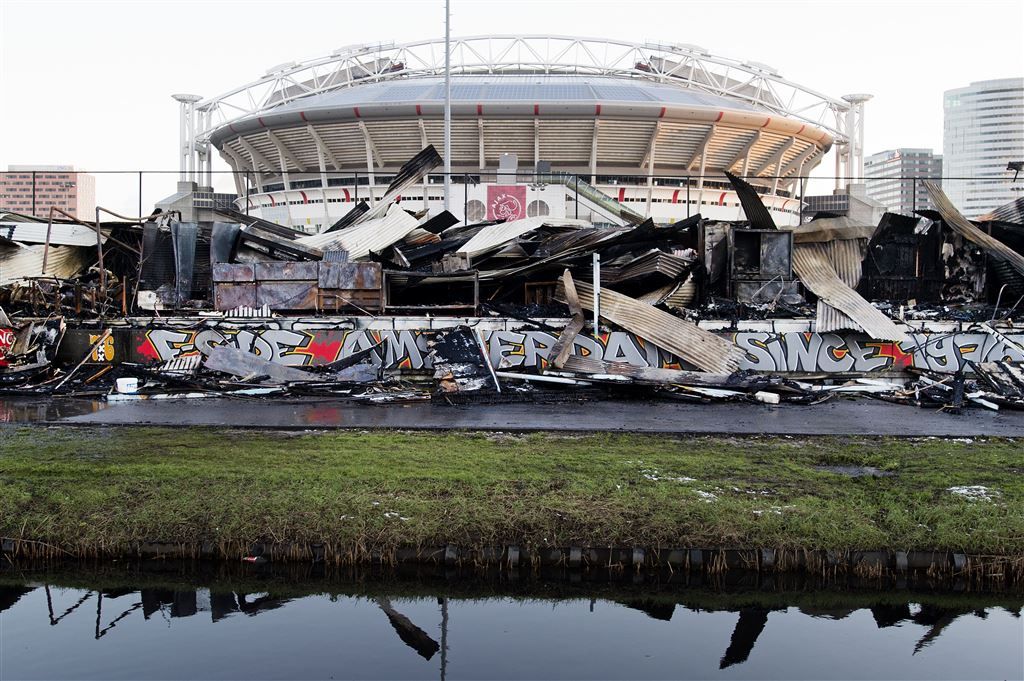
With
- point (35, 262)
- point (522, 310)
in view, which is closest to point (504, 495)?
point (522, 310)

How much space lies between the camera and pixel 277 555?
8445 mm

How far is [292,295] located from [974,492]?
47.5 ft

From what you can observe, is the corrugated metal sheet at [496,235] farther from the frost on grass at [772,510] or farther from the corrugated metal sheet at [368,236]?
the frost on grass at [772,510]

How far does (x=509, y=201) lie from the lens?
3148 cm

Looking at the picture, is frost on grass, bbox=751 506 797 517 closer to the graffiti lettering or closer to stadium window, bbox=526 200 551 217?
the graffiti lettering

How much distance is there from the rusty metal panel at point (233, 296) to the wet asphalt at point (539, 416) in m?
4.27

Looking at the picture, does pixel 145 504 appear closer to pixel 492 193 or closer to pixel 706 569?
pixel 706 569

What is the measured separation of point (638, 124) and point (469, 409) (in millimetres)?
32805

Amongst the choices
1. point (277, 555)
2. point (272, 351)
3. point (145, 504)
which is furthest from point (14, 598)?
point (272, 351)

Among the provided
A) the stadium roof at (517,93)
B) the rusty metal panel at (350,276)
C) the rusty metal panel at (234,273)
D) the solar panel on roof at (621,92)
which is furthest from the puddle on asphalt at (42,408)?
the solar panel on roof at (621,92)

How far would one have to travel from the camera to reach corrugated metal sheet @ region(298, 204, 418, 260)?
849 inches

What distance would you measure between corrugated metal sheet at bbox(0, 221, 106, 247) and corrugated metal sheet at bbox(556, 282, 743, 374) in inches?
481

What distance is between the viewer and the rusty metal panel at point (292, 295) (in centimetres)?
2008

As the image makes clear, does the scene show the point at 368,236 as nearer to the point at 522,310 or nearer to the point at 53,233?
the point at 522,310
